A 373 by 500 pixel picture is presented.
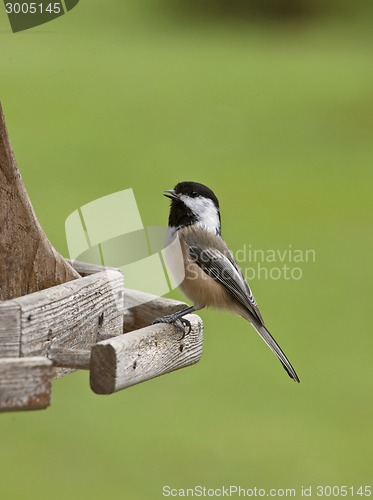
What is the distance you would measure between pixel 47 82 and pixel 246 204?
4.91 meters

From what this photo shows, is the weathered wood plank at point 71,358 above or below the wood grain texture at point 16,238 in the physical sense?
below

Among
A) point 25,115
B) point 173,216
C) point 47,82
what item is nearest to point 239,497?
point 173,216

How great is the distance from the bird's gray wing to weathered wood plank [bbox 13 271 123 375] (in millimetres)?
581

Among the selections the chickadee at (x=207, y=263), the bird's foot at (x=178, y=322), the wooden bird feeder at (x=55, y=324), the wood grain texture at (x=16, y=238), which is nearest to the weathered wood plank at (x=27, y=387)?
the wooden bird feeder at (x=55, y=324)

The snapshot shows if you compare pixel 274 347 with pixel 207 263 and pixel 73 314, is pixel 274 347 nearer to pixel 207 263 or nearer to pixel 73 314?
pixel 207 263

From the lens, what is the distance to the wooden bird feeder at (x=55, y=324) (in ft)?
8.46

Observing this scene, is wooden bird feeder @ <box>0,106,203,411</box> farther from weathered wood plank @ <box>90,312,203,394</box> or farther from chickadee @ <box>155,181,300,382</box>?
chickadee @ <box>155,181,300,382</box>

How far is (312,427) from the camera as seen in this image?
295 inches

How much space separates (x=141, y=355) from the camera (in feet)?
10.2

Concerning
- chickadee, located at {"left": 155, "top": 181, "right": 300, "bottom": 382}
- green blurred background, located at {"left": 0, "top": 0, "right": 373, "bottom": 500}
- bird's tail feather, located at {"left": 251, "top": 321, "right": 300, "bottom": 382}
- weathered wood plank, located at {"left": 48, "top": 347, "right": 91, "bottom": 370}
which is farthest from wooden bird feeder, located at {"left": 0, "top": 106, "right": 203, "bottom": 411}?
green blurred background, located at {"left": 0, "top": 0, "right": 373, "bottom": 500}

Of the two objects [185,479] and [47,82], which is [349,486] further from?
[47,82]

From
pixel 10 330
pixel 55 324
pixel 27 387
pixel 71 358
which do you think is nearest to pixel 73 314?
pixel 55 324

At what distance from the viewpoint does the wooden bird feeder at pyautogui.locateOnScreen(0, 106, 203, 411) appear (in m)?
2.58

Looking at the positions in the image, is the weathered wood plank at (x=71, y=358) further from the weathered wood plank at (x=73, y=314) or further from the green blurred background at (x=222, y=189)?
the green blurred background at (x=222, y=189)
